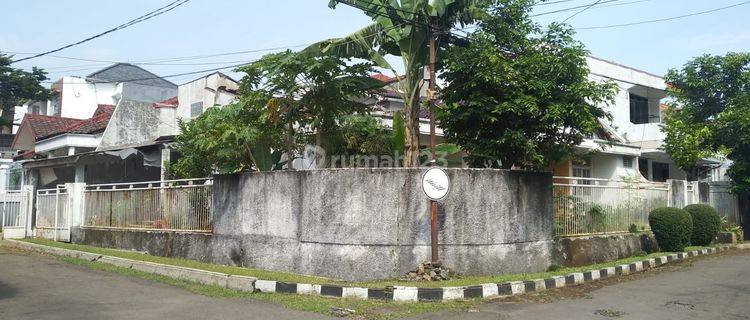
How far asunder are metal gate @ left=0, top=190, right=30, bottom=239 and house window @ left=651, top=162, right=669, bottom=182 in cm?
2615

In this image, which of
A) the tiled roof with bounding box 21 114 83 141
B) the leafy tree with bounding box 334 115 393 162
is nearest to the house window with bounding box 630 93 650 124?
the leafy tree with bounding box 334 115 393 162

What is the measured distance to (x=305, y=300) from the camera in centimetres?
874

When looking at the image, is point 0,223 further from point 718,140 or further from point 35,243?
point 718,140

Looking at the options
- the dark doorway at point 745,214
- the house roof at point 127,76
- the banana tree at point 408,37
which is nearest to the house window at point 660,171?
the dark doorway at point 745,214

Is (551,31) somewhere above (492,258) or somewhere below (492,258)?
above

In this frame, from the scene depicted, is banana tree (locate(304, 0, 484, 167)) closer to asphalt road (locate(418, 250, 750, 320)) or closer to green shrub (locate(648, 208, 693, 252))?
asphalt road (locate(418, 250, 750, 320))

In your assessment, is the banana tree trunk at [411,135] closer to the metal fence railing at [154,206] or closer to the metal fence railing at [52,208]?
the metal fence railing at [154,206]

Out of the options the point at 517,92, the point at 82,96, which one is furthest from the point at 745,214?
the point at 82,96

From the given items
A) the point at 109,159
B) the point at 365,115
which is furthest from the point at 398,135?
the point at 109,159

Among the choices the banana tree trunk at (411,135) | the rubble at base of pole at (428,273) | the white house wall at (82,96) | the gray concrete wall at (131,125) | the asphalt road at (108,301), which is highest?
the white house wall at (82,96)

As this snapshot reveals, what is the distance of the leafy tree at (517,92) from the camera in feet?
36.6

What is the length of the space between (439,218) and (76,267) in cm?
781

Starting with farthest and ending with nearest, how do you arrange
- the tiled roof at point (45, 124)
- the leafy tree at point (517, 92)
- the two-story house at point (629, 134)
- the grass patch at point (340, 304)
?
the tiled roof at point (45, 124) < the two-story house at point (629, 134) < the leafy tree at point (517, 92) < the grass patch at point (340, 304)

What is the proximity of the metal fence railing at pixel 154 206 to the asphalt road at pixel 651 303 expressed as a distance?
23.3 feet
